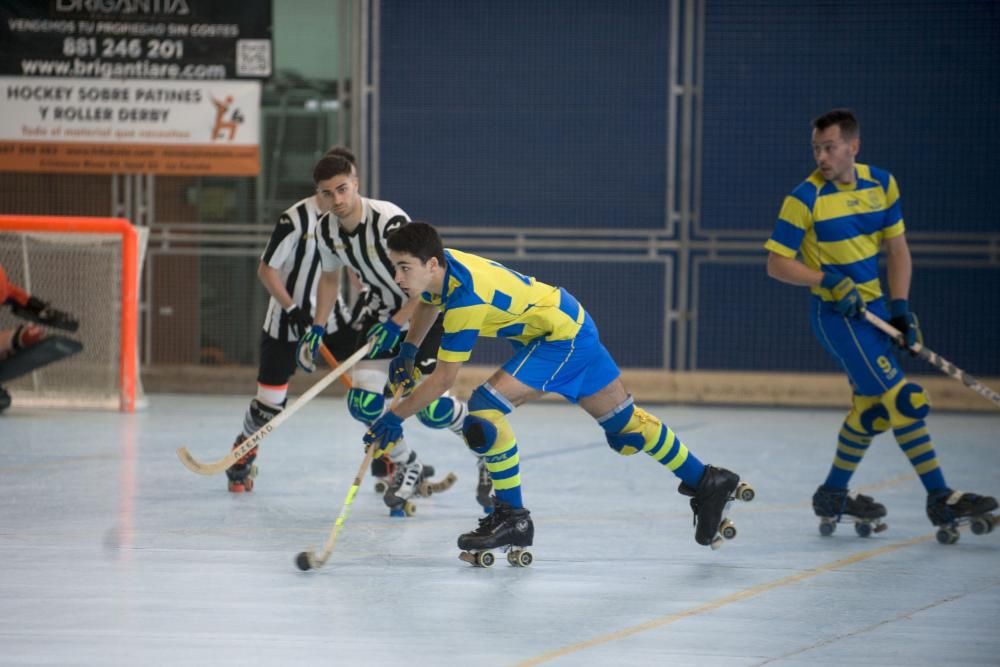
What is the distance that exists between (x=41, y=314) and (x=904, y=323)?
435 cm

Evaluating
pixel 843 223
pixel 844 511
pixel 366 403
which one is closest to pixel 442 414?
pixel 366 403

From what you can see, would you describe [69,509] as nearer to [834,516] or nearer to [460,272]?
[460,272]

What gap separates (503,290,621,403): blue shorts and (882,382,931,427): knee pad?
1.11 m

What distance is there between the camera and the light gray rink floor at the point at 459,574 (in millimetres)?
3344

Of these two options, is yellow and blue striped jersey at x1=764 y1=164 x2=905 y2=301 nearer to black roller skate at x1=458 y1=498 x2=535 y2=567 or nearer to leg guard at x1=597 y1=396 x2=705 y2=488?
leg guard at x1=597 y1=396 x2=705 y2=488

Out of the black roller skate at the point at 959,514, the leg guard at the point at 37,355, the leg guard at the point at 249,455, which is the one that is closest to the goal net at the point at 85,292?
the leg guard at the point at 37,355

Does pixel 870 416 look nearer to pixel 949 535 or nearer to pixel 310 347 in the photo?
pixel 949 535

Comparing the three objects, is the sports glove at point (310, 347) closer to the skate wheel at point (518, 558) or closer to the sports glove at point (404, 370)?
the sports glove at point (404, 370)

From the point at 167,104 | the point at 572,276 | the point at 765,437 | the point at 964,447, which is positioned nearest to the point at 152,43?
the point at 167,104

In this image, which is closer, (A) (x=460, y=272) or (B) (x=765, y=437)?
(A) (x=460, y=272)

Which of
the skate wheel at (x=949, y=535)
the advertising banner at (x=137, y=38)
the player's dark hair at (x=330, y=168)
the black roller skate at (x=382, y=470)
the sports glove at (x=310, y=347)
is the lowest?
the black roller skate at (x=382, y=470)

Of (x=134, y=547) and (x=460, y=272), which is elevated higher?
(x=460, y=272)

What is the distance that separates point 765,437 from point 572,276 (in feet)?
8.09

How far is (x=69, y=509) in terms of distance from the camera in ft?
17.1
